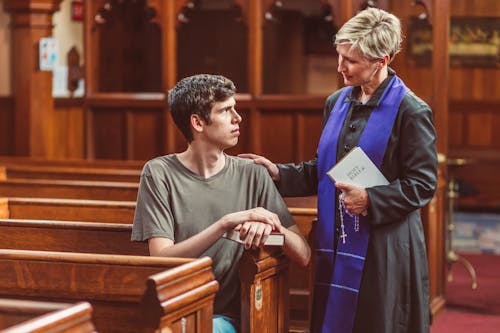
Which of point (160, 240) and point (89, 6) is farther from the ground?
point (89, 6)

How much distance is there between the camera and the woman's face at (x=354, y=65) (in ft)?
10.9

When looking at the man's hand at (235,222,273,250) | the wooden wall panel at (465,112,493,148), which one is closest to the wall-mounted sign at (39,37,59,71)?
the man's hand at (235,222,273,250)

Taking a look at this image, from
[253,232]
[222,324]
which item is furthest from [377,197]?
[222,324]

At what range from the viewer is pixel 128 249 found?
3779 millimetres

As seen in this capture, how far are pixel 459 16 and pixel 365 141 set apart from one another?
9.30 meters

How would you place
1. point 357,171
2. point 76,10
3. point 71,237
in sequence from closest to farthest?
point 357,171
point 71,237
point 76,10

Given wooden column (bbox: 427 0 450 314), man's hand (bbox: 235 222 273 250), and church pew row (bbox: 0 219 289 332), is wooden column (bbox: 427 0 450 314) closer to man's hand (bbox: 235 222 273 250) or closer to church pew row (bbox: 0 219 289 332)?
church pew row (bbox: 0 219 289 332)

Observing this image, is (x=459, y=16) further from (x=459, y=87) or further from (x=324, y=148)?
(x=324, y=148)

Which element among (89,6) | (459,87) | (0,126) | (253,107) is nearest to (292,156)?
(253,107)

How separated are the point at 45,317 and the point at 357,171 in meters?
1.42

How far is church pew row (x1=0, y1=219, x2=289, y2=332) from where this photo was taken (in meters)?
3.32

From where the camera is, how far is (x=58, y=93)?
29.8 ft

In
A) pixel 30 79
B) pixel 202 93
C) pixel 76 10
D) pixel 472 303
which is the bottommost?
pixel 472 303

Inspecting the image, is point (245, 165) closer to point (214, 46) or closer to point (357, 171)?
point (357, 171)
